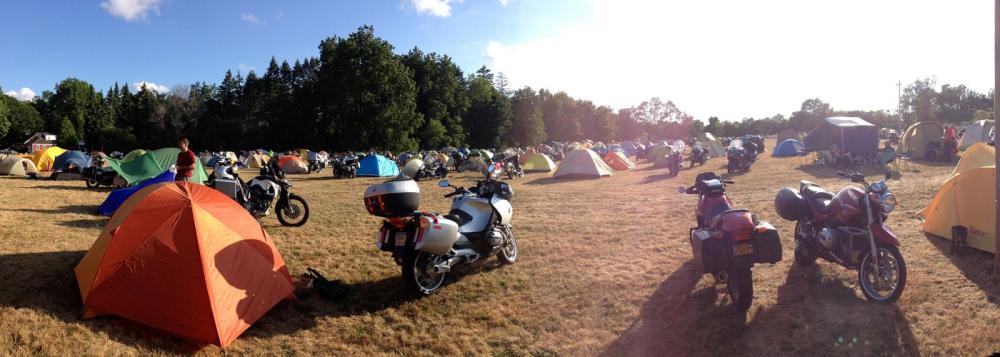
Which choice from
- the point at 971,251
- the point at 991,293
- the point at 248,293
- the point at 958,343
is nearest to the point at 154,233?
the point at 248,293

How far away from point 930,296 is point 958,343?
98 cm

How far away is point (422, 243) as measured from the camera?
15.6 feet

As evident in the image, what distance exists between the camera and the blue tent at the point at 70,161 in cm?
1633

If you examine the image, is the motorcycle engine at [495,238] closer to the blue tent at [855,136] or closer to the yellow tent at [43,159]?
the blue tent at [855,136]

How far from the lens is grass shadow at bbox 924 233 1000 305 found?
4474mm

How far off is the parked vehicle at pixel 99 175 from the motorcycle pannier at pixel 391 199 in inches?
489

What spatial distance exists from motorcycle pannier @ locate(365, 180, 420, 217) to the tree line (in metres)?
43.7

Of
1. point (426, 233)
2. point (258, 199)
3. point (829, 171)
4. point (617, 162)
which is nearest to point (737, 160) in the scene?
point (829, 171)

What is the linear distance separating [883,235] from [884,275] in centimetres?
40

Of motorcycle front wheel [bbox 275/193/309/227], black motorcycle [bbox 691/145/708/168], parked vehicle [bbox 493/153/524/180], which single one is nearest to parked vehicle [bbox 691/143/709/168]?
black motorcycle [bbox 691/145/708/168]

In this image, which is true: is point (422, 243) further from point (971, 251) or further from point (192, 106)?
point (192, 106)

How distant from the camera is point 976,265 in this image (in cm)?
505

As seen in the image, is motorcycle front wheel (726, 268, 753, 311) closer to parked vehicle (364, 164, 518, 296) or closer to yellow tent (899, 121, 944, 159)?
parked vehicle (364, 164, 518, 296)

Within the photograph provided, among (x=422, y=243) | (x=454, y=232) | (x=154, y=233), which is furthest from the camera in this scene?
(x=454, y=232)
